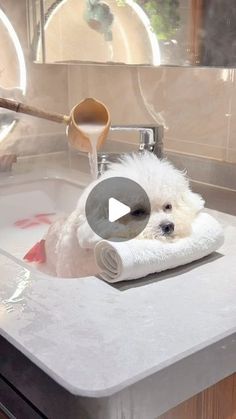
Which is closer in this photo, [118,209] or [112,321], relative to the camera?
[112,321]

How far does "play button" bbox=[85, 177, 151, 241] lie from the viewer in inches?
32.1

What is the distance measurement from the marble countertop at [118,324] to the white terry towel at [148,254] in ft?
0.05

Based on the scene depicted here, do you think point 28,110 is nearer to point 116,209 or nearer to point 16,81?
point 116,209

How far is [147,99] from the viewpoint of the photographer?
4.42 ft

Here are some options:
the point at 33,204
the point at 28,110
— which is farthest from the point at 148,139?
the point at 33,204

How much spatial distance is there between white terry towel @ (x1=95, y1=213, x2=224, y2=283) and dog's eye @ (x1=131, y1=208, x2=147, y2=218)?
3.6 inches

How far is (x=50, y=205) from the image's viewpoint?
141 cm

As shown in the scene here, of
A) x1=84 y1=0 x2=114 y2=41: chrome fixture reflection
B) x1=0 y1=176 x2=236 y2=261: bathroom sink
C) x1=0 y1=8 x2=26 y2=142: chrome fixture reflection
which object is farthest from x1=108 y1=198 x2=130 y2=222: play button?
x1=0 y1=8 x2=26 y2=142: chrome fixture reflection

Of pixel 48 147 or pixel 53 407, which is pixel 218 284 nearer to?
pixel 53 407

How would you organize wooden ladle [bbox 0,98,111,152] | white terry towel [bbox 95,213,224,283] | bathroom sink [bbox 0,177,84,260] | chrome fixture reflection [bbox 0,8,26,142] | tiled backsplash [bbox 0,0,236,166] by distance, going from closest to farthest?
white terry towel [bbox 95,213,224,283], wooden ladle [bbox 0,98,111,152], tiled backsplash [bbox 0,0,236,166], bathroom sink [bbox 0,177,84,260], chrome fixture reflection [bbox 0,8,26,142]

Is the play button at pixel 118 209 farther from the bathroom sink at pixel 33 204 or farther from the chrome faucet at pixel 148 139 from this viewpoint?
the bathroom sink at pixel 33 204

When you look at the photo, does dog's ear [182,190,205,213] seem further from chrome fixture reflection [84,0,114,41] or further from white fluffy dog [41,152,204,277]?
chrome fixture reflection [84,0,114,41]

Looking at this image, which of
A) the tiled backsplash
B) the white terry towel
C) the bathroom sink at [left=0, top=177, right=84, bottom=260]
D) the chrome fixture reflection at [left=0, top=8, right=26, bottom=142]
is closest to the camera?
the white terry towel

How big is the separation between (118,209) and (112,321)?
0.28m
